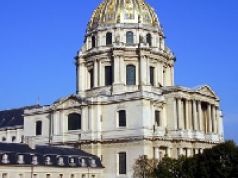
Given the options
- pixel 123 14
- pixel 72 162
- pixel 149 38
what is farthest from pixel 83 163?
pixel 123 14

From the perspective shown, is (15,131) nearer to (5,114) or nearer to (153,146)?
(5,114)

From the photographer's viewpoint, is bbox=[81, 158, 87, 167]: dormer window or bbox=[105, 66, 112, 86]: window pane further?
bbox=[105, 66, 112, 86]: window pane

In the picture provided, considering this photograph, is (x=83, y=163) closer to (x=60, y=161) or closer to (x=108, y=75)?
(x=60, y=161)

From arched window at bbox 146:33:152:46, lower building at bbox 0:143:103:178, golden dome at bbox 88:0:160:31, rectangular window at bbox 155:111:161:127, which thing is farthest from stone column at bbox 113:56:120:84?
lower building at bbox 0:143:103:178

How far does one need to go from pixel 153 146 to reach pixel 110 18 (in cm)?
2317

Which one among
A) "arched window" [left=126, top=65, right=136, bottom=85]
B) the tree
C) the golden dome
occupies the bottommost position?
the tree

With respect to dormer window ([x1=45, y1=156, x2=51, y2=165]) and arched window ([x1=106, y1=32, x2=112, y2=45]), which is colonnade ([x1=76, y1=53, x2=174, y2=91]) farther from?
dormer window ([x1=45, y1=156, x2=51, y2=165])

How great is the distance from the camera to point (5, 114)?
95.7 metres

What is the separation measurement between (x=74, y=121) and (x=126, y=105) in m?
8.83

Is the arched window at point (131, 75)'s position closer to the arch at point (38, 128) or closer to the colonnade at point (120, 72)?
the colonnade at point (120, 72)

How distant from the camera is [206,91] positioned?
2837 inches

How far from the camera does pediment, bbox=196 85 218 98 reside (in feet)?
232

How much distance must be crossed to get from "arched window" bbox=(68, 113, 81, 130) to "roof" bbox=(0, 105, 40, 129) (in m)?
19.8

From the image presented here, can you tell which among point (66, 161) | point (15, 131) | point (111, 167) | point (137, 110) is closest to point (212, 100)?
point (137, 110)
